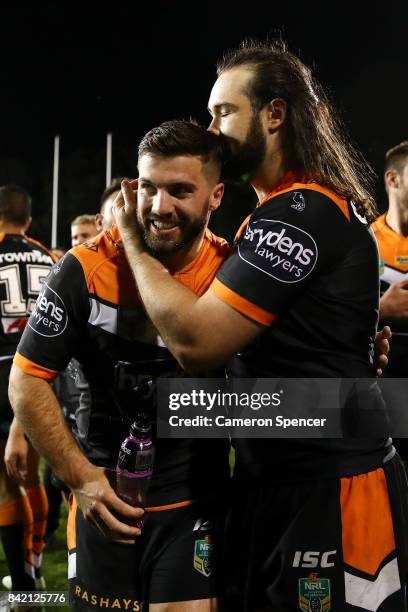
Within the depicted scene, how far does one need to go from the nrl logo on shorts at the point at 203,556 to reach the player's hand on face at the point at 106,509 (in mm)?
251

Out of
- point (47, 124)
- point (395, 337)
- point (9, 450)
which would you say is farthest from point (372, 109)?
point (47, 124)

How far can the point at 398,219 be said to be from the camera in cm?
373

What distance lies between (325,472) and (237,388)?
1.07 feet

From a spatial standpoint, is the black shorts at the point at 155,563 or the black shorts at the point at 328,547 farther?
the black shorts at the point at 155,563

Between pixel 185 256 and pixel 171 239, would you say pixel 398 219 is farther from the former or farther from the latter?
pixel 171 239

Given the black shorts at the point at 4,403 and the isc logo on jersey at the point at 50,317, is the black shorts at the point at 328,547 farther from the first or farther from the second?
the black shorts at the point at 4,403

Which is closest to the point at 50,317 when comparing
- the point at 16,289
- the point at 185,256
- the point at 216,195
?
the point at 185,256

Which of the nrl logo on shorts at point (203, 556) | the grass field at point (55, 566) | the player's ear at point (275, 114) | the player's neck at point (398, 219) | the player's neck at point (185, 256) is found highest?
the player's neck at point (398, 219)

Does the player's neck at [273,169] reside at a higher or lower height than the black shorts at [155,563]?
higher

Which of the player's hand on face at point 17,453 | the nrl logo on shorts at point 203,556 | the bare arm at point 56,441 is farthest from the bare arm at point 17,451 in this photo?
the nrl logo on shorts at point 203,556

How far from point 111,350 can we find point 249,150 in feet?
2.36

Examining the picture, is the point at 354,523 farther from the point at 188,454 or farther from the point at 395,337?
the point at 395,337

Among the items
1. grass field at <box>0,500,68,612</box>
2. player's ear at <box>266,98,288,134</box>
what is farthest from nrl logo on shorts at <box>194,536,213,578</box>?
grass field at <box>0,500,68,612</box>

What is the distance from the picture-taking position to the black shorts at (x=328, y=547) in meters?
1.56
